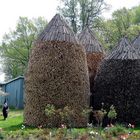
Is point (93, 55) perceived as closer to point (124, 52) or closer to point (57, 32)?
point (124, 52)

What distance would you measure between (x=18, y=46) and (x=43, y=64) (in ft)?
117

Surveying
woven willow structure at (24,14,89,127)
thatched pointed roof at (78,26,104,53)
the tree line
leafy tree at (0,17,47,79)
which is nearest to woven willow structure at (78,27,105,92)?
thatched pointed roof at (78,26,104,53)

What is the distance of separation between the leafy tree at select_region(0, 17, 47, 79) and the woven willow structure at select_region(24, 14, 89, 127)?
112 feet

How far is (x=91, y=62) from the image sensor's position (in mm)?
25703

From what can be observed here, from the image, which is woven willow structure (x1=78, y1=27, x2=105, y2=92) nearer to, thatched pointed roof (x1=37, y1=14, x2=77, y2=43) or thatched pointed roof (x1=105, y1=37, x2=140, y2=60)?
thatched pointed roof (x1=105, y1=37, x2=140, y2=60)

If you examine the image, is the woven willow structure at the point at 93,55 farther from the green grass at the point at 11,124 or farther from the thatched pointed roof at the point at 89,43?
the green grass at the point at 11,124

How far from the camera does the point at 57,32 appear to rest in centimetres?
2216

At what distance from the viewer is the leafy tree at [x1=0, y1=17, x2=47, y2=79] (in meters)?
56.4

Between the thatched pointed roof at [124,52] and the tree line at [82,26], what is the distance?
23512 millimetres

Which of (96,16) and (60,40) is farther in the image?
(96,16)

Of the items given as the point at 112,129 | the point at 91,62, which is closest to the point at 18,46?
the point at 91,62

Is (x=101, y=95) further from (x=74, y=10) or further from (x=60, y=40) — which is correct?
(x=74, y=10)

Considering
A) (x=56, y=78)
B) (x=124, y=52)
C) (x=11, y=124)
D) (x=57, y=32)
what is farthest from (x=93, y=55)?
(x=11, y=124)

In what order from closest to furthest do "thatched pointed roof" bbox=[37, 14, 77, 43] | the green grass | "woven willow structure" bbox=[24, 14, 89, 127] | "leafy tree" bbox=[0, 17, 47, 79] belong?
"woven willow structure" bbox=[24, 14, 89, 127], the green grass, "thatched pointed roof" bbox=[37, 14, 77, 43], "leafy tree" bbox=[0, 17, 47, 79]
